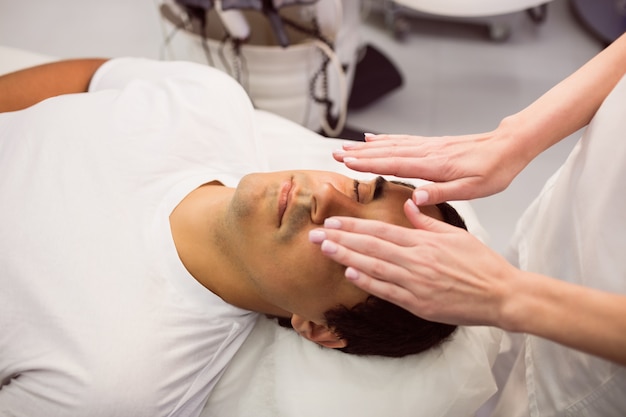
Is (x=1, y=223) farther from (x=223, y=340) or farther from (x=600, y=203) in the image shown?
(x=600, y=203)

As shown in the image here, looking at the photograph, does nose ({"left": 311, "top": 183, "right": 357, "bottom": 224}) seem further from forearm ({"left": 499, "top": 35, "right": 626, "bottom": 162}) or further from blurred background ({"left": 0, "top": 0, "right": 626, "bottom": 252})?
blurred background ({"left": 0, "top": 0, "right": 626, "bottom": 252})

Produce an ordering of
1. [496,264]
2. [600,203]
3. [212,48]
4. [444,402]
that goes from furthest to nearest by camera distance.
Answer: [212,48] < [444,402] < [600,203] < [496,264]

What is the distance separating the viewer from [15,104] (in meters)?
1.43

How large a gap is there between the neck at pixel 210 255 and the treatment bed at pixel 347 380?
0.12m

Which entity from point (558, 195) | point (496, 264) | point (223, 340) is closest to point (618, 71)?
point (558, 195)

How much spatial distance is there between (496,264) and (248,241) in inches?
19.6

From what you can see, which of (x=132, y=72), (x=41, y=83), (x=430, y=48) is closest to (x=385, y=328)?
(x=132, y=72)

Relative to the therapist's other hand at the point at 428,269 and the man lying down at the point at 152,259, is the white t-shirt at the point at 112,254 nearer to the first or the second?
the man lying down at the point at 152,259

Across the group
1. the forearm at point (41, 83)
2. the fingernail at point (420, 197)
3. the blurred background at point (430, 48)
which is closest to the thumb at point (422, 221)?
the fingernail at point (420, 197)

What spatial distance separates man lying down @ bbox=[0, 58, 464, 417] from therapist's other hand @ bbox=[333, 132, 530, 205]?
0.06 metres

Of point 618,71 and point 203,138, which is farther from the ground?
point 618,71

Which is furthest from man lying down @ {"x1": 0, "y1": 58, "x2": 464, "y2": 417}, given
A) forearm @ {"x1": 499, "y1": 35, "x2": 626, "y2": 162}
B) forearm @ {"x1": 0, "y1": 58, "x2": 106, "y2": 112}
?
forearm @ {"x1": 499, "y1": 35, "x2": 626, "y2": 162}

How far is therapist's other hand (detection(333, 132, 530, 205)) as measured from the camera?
3.32ft

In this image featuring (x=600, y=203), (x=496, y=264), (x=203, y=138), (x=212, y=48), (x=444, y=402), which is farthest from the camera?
(x=212, y=48)
